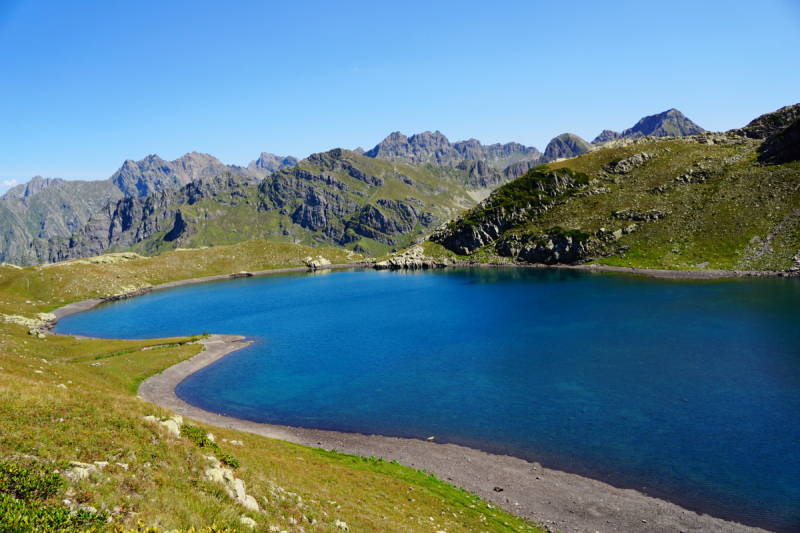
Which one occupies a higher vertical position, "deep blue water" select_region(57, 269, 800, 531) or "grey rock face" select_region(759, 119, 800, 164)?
"grey rock face" select_region(759, 119, 800, 164)

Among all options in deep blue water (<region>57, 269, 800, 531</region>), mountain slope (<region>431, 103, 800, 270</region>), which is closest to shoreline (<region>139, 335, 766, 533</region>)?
deep blue water (<region>57, 269, 800, 531</region>)

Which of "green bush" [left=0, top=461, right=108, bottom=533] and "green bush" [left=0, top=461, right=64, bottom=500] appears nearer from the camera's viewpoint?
"green bush" [left=0, top=461, right=108, bottom=533]

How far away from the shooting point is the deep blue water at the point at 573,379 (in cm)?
4119

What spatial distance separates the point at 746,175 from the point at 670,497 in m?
200

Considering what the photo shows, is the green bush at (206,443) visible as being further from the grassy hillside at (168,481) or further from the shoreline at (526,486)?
the shoreline at (526,486)

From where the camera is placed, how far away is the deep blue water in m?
41.2

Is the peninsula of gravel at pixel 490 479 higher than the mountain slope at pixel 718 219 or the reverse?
the reverse

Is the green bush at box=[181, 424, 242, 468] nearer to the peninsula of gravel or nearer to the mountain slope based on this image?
the peninsula of gravel

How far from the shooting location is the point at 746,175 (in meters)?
174

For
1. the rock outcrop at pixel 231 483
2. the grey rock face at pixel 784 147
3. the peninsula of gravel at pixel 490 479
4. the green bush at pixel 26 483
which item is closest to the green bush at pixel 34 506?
the green bush at pixel 26 483

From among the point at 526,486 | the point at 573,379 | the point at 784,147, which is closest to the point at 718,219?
the point at 784,147

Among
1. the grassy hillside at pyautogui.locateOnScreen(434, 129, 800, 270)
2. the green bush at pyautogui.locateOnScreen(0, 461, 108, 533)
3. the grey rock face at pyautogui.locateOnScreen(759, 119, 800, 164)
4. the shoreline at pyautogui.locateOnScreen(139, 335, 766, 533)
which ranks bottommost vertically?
the shoreline at pyautogui.locateOnScreen(139, 335, 766, 533)

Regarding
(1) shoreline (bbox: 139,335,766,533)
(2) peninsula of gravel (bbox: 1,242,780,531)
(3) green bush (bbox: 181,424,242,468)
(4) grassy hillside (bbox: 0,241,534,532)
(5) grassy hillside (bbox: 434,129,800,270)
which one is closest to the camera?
(4) grassy hillside (bbox: 0,241,534,532)

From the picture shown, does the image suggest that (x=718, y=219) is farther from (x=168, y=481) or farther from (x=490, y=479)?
(x=168, y=481)
